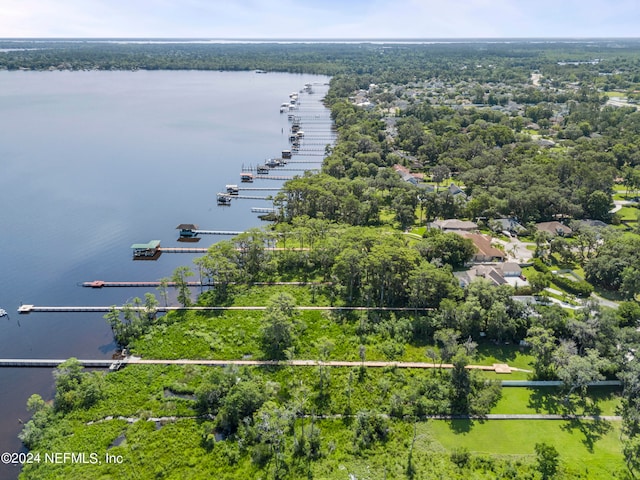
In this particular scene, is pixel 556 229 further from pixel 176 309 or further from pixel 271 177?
pixel 271 177

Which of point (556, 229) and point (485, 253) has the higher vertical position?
point (556, 229)

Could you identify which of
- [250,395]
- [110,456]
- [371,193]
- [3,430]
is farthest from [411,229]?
[3,430]

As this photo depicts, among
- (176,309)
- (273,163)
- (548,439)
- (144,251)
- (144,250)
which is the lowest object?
(548,439)

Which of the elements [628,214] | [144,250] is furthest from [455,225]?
[144,250]

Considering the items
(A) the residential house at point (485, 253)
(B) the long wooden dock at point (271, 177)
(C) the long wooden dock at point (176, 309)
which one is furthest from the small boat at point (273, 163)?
(C) the long wooden dock at point (176, 309)

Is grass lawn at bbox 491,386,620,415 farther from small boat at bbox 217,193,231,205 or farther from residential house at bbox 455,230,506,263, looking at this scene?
small boat at bbox 217,193,231,205

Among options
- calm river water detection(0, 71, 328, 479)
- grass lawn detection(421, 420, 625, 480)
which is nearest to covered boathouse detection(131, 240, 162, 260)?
calm river water detection(0, 71, 328, 479)
